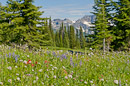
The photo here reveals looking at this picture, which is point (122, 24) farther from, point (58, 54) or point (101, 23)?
point (58, 54)

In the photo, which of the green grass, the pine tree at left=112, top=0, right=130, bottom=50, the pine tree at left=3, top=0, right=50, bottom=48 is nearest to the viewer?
the green grass

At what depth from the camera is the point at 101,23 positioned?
94.8ft

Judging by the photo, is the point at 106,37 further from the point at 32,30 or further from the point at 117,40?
the point at 32,30

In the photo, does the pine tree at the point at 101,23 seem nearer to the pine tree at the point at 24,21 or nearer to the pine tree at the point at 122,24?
the pine tree at the point at 122,24

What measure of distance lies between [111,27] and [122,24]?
4514mm

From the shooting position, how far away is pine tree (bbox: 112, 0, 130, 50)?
2662cm

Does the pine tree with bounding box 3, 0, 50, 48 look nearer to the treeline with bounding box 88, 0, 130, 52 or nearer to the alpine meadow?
the alpine meadow

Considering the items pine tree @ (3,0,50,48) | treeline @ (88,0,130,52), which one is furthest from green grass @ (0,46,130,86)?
treeline @ (88,0,130,52)

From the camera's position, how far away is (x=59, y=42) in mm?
93500

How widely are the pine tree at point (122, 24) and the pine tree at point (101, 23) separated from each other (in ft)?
6.35

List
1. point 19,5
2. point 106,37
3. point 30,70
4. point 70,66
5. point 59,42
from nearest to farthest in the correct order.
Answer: point 30,70
point 70,66
point 19,5
point 106,37
point 59,42

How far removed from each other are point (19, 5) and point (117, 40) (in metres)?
17.1

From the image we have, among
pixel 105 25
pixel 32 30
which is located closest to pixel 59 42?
pixel 105 25

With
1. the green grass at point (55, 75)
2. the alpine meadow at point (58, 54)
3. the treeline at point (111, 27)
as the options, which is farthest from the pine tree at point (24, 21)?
the green grass at point (55, 75)
